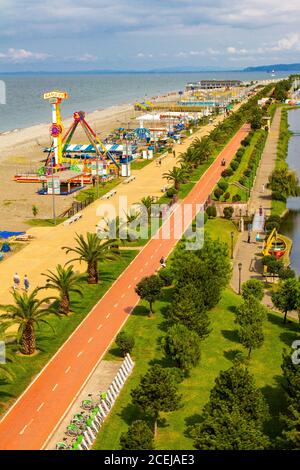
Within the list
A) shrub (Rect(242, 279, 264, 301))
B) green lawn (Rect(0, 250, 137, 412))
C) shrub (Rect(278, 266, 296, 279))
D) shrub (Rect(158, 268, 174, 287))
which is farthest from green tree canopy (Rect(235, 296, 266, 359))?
green lawn (Rect(0, 250, 137, 412))

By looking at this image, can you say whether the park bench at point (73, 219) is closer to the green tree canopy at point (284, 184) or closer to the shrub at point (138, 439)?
the green tree canopy at point (284, 184)

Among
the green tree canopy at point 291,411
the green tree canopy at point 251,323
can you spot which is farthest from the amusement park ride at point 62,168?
the green tree canopy at point 291,411

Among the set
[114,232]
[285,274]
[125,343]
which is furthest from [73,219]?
[125,343]

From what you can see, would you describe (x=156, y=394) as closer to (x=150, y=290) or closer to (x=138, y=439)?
(x=138, y=439)

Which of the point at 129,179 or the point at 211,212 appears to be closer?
the point at 211,212

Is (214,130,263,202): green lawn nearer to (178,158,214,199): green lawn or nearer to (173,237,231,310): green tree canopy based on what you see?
(178,158,214,199): green lawn
